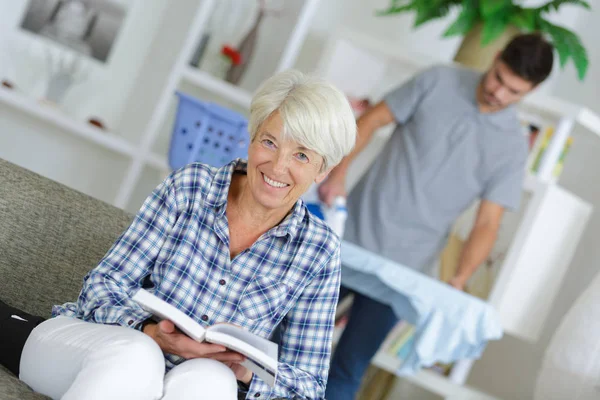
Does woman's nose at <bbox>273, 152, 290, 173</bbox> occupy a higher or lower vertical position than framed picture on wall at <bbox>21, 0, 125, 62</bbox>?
lower

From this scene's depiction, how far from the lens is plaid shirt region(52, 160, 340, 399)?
1.56 meters

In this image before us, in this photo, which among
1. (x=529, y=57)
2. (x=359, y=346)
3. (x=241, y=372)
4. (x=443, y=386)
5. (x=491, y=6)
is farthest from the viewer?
(x=443, y=386)

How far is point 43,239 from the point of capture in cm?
178

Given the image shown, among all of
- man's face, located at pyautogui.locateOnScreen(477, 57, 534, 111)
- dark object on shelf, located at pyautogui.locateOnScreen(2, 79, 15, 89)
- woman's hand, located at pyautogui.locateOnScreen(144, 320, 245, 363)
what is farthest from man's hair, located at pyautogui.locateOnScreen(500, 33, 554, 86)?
dark object on shelf, located at pyautogui.locateOnScreen(2, 79, 15, 89)

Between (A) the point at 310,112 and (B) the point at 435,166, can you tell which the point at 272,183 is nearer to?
(A) the point at 310,112

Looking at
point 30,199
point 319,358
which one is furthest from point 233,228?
point 30,199

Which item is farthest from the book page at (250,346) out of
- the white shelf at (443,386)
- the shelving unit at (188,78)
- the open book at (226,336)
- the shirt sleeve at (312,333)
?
the shelving unit at (188,78)

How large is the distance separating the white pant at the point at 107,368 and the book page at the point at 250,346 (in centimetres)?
7

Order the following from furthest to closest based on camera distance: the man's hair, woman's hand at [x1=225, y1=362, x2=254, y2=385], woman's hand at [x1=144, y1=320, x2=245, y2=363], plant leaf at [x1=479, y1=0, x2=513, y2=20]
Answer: plant leaf at [x1=479, y1=0, x2=513, y2=20], the man's hair, woman's hand at [x1=225, y1=362, x2=254, y2=385], woman's hand at [x1=144, y1=320, x2=245, y2=363]

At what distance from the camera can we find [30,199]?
69.5 inches

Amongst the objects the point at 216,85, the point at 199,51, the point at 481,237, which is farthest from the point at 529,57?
the point at 199,51

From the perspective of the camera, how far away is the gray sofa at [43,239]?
5.73 ft

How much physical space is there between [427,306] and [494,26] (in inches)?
56.6

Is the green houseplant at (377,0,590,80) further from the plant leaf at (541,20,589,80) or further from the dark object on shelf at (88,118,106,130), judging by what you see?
the dark object on shelf at (88,118,106,130)
